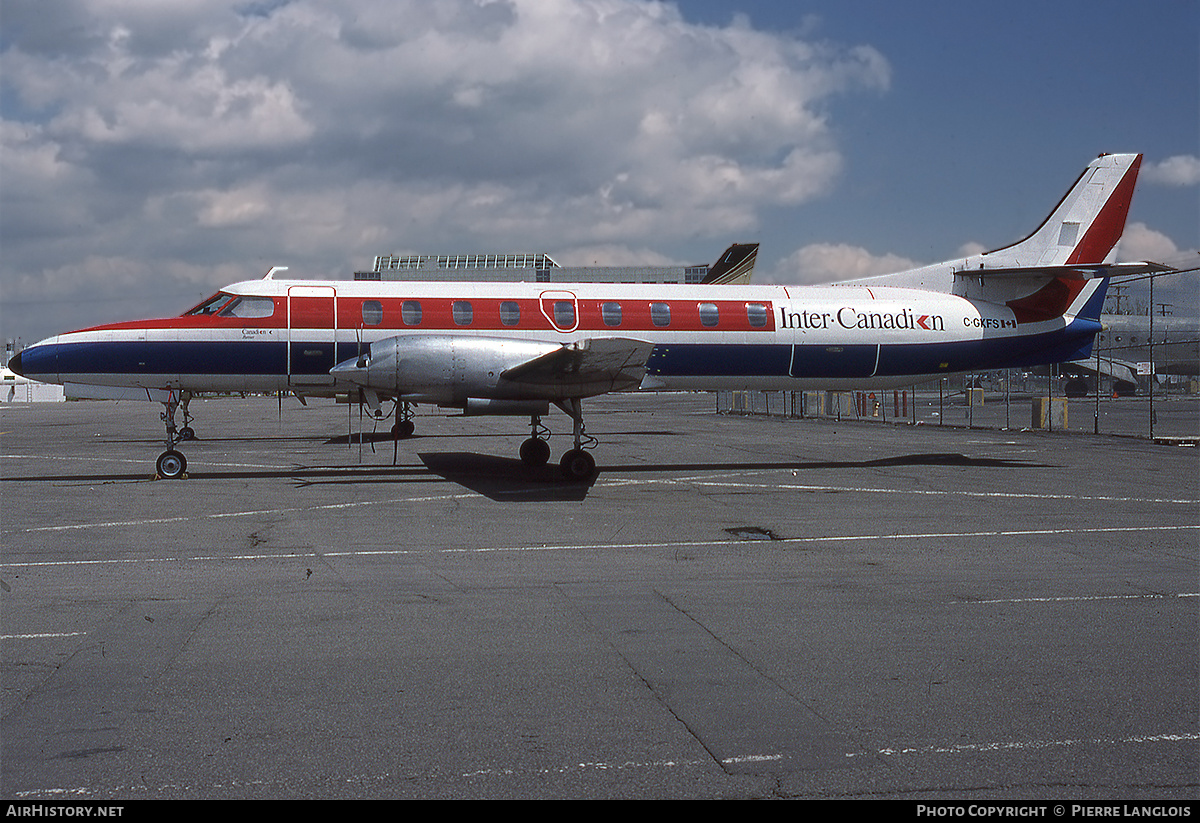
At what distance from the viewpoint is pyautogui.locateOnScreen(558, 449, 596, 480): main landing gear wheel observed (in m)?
16.2

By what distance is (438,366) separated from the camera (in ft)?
49.5

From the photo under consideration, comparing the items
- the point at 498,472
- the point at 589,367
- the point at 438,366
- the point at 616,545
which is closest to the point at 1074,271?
the point at 589,367

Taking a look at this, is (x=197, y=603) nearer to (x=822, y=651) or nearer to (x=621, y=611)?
(x=621, y=611)

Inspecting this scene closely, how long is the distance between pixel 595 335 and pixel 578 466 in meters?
2.78

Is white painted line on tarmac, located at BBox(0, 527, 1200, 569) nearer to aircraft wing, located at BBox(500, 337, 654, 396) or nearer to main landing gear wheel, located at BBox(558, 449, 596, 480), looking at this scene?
aircraft wing, located at BBox(500, 337, 654, 396)

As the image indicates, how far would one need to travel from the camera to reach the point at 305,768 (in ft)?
14.0

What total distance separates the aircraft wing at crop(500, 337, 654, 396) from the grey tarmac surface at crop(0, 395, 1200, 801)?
208cm

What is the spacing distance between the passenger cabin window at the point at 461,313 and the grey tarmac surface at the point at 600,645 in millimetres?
3720

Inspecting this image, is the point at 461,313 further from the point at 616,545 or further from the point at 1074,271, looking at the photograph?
the point at 1074,271

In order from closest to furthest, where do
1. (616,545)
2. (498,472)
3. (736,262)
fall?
(616,545) → (498,472) → (736,262)

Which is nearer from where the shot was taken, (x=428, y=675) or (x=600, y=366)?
(x=428, y=675)

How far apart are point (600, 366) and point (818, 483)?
462cm
